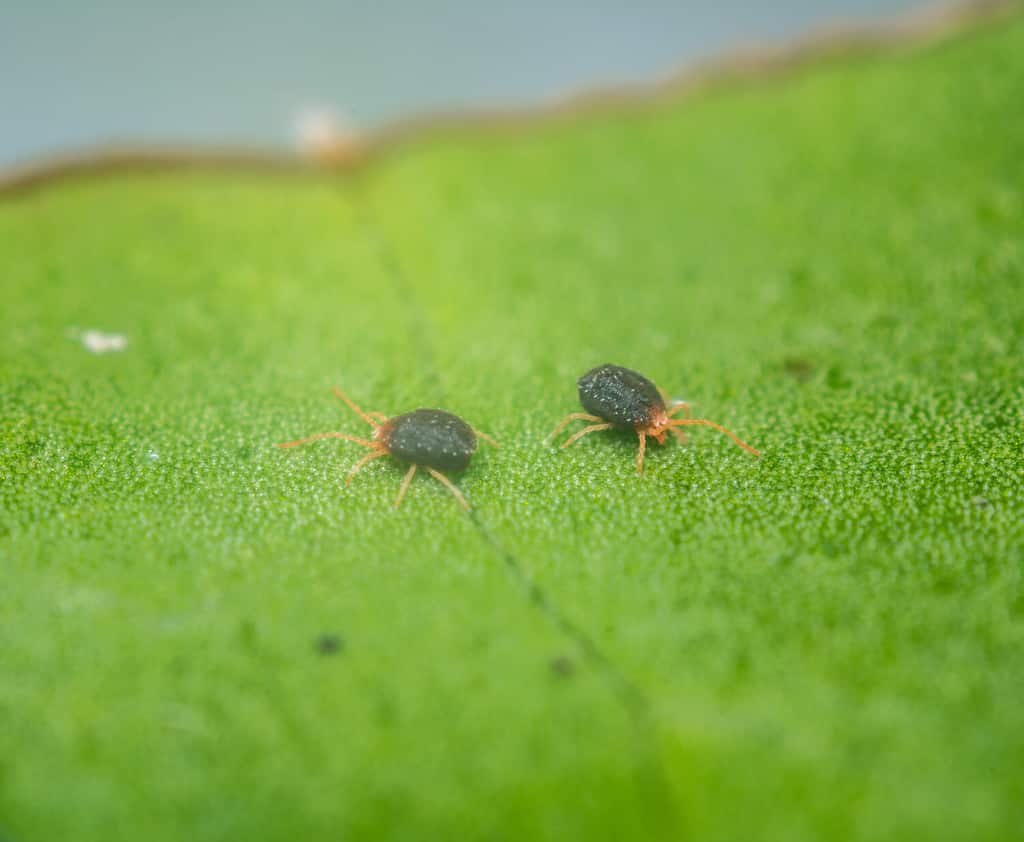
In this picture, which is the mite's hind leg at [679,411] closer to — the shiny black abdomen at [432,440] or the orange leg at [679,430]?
the orange leg at [679,430]

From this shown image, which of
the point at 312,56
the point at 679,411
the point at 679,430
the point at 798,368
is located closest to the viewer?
the point at 679,430

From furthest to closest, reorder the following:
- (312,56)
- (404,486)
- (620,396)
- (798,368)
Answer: (312,56)
(798,368)
(620,396)
(404,486)

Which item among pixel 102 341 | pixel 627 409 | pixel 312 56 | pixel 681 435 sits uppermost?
pixel 312 56

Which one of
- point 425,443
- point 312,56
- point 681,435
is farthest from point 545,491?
point 312,56

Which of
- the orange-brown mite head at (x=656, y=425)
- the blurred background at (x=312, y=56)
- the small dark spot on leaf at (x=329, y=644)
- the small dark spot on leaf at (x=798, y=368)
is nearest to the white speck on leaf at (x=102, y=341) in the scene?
the blurred background at (x=312, y=56)

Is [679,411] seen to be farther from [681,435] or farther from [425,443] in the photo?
[425,443]

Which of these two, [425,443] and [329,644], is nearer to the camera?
[329,644]

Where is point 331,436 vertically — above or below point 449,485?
above

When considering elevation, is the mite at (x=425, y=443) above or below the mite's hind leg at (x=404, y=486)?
above
